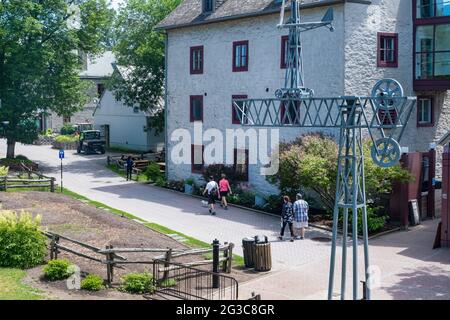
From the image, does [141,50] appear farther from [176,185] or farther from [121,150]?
[121,150]

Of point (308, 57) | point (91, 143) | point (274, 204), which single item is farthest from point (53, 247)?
point (91, 143)

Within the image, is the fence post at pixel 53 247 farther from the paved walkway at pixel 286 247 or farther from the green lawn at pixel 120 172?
the green lawn at pixel 120 172

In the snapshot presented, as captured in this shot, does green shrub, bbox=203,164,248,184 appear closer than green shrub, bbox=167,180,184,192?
Yes

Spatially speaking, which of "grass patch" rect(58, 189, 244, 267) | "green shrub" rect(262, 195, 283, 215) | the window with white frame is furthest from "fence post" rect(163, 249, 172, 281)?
the window with white frame

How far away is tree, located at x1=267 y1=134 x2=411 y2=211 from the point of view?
23.1 meters

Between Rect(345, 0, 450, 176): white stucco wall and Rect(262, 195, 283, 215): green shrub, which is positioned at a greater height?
Rect(345, 0, 450, 176): white stucco wall

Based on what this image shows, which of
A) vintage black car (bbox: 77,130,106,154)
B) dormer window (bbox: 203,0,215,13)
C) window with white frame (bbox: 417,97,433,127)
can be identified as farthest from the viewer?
vintage black car (bbox: 77,130,106,154)

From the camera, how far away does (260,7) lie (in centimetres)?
2966

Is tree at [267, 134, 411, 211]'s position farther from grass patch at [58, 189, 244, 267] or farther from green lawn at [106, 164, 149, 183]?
green lawn at [106, 164, 149, 183]

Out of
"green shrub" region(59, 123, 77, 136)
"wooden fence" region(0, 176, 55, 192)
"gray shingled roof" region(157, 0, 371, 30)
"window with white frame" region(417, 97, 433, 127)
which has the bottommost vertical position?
"wooden fence" region(0, 176, 55, 192)

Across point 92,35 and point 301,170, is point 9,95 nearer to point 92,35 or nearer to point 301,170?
point 92,35

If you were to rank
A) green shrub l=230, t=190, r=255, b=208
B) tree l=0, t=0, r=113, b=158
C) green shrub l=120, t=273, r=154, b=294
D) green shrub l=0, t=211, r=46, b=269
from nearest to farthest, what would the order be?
1. green shrub l=120, t=273, r=154, b=294
2. green shrub l=0, t=211, r=46, b=269
3. green shrub l=230, t=190, r=255, b=208
4. tree l=0, t=0, r=113, b=158

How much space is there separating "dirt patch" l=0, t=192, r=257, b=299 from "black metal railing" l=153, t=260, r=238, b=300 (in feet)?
2.60

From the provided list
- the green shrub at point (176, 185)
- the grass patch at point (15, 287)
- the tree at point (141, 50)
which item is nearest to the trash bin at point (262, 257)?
the grass patch at point (15, 287)
